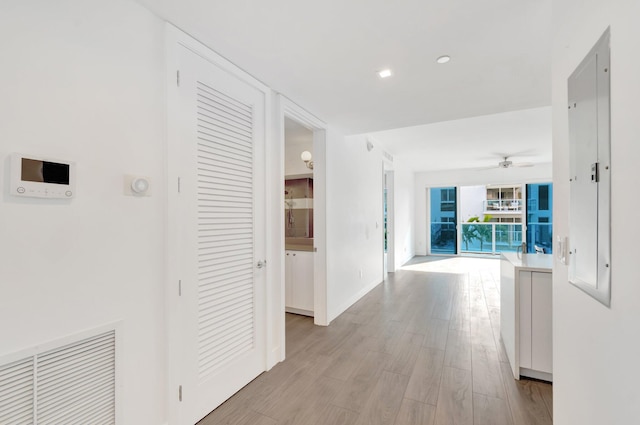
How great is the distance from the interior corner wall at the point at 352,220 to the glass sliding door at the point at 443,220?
171 inches

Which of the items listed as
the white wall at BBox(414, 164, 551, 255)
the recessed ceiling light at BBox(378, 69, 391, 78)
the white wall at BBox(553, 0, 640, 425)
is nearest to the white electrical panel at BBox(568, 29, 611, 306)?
the white wall at BBox(553, 0, 640, 425)

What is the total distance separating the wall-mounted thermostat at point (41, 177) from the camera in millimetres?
1080

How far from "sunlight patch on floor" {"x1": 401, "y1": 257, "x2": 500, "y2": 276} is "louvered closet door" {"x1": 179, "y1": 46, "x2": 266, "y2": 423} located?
5247 mm

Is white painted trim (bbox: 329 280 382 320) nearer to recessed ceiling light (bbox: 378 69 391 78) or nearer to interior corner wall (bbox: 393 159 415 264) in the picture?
interior corner wall (bbox: 393 159 415 264)

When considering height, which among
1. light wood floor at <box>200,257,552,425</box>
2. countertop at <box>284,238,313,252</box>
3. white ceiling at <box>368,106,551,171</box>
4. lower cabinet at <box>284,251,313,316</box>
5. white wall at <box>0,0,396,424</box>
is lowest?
light wood floor at <box>200,257,552,425</box>

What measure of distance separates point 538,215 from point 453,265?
9.89ft

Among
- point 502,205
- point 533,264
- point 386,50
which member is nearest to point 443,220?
point 502,205

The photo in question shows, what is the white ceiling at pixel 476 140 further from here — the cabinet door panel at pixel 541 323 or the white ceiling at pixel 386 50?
the cabinet door panel at pixel 541 323

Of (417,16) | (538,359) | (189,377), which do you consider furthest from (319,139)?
(538,359)

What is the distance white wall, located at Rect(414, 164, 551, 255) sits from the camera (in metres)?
7.73

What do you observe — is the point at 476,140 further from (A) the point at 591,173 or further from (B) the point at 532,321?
(A) the point at 591,173

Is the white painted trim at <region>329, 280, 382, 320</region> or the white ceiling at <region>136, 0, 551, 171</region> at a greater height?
the white ceiling at <region>136, 0, 551, 171</region>

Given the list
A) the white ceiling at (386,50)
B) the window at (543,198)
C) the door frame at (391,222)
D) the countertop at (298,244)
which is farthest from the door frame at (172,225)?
the window at (543,198)

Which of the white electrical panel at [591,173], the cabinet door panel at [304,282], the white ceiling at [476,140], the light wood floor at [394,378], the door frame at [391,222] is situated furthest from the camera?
the door frame at [391,222]
